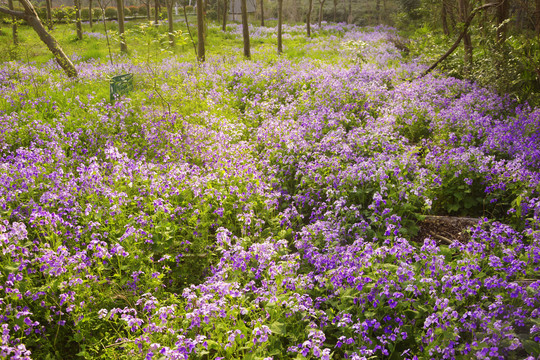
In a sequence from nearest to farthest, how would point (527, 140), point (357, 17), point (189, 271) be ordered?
point (189, 271), point (527, 140), point (357, 17)

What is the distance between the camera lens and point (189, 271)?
5.01 metres

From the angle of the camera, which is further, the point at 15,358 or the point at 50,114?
the point at 50,114

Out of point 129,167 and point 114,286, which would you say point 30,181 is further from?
point 114,286

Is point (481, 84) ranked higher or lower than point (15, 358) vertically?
higher

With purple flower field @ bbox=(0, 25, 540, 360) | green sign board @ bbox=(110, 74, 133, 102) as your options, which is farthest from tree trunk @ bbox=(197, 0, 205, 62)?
purple flower field @ bbox=(0, 25, 540, 360)

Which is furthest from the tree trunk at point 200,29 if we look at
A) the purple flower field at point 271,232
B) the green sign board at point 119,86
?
the purple flower field at point 271,232

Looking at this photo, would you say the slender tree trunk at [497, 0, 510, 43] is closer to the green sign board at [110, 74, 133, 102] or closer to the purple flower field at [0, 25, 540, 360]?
the purple flower field at [0, 25, 540, 360]

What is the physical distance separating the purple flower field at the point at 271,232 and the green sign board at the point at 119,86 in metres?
0.40

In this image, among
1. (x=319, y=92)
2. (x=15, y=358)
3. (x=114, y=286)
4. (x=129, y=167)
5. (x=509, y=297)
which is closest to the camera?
(x=15, y=358)

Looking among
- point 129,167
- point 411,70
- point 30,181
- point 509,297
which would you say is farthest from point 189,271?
point 411,70

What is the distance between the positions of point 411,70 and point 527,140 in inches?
310

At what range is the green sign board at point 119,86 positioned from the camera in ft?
32.5

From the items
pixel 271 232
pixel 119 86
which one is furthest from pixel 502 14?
pixel 119 86

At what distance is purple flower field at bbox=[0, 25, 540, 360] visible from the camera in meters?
3.49
